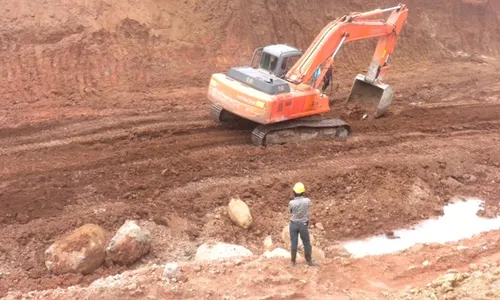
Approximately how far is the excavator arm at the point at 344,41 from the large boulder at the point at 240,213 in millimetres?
3515

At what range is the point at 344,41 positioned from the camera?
12.7 m

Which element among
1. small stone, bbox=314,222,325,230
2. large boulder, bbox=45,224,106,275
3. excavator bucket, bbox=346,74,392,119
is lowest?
large boulder, bbox=45,224,106,275

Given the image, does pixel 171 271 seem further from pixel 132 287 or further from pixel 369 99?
pixel 369 99

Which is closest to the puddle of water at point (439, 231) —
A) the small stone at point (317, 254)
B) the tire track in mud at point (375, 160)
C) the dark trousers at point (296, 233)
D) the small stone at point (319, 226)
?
the small stone at point (319, 226)

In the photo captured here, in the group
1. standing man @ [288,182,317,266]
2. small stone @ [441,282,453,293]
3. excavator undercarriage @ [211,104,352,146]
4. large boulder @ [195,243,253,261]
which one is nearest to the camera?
small stone @ [441,282,453,293]

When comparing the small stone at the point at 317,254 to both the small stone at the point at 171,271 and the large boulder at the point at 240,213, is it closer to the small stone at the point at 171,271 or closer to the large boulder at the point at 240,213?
the large boulder at the point at 240,213

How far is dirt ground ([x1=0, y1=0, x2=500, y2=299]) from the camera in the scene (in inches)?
348

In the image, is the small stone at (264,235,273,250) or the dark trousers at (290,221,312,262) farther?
the small stone at (264,235,273,250)

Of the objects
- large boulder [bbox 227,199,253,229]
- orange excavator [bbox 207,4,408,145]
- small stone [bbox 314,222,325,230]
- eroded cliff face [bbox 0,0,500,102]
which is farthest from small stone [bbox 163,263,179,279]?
eroded cliff face [bbox 0,0,500,102]

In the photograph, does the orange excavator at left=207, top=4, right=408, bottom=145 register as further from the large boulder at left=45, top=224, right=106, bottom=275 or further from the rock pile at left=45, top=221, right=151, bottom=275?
the large boulder at left=45, top=224, right=106, bottom=275

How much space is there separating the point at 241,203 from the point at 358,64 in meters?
10.7

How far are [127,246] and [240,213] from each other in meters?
2.14

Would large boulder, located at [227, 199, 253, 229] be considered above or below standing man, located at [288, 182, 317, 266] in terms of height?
below

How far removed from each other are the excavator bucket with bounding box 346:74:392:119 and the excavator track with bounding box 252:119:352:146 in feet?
4.61
